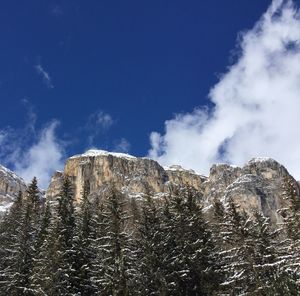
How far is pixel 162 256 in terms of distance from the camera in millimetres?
39625

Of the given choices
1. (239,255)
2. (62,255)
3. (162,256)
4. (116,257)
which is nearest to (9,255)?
(62,255)

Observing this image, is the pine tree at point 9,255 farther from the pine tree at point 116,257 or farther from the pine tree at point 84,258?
the pine tree at point 116,257

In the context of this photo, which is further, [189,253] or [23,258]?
[23,258]

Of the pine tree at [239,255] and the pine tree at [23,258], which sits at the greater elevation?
the pine tree at [23,258]

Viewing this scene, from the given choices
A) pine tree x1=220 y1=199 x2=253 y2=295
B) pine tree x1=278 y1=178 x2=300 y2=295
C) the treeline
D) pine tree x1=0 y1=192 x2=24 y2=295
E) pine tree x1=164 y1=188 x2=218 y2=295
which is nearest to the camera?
pine tree x1=278 y1=178 x2=300 y2=295

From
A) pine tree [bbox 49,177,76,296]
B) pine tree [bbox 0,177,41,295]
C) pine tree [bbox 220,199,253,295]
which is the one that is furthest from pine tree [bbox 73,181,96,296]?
pine tree [bbox 220,199,253,295]

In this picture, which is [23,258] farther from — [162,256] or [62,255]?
[162,256]

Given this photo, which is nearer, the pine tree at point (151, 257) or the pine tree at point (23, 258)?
the pine tree at point (151, 257)

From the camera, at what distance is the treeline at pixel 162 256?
35938 mm

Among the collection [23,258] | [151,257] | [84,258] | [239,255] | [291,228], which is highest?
[23,258]

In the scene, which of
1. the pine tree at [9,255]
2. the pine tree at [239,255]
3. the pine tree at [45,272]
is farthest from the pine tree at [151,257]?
the pine tree at [9,255]

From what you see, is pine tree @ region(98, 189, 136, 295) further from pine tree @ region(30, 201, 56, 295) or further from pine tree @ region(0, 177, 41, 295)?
pine tree @ region(0, 177, 41, 295)

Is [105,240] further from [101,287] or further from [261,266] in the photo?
[261,266]

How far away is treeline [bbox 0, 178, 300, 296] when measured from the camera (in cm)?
3594
